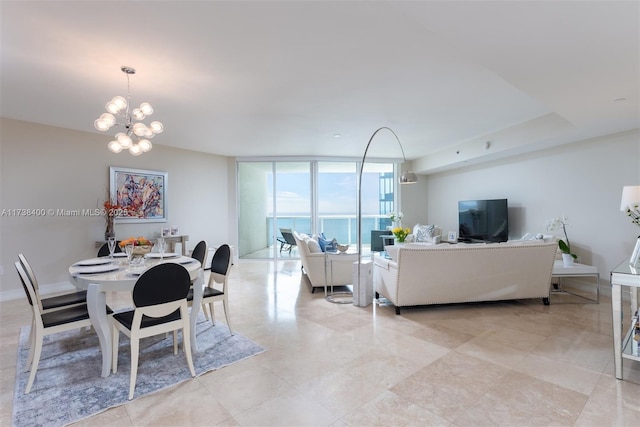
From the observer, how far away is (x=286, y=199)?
805 centimetres

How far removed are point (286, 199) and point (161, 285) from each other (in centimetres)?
587

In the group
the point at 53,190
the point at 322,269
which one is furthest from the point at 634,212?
the point at 53,190

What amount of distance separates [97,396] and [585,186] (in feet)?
21.1

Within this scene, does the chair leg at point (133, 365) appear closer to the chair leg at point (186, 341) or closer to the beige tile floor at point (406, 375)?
the beige tile floor at point (406, 375)

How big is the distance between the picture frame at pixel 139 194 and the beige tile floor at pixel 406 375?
7.40 ft

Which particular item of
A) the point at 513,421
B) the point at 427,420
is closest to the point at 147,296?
the point at 427,420

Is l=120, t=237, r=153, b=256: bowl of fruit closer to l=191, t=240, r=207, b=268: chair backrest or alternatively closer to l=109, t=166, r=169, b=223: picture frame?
l=191, t=240, r=207, b=268: chair backrest

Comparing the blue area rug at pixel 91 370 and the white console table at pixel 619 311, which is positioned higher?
the white console table at pixel 619 311

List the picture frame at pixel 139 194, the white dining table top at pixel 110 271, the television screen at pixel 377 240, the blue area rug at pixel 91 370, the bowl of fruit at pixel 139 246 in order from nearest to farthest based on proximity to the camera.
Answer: the blue area rug at pixel 91 370 < the white dining table top at pixel 110 271 < the bowl of fruit at pixel 139 246 < the picture frame at pixel 139 194 < the television screen at pixel 377 240

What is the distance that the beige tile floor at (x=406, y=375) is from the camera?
194 cm

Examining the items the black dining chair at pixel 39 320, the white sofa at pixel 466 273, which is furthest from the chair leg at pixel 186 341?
the white sofa at pixel 466 273

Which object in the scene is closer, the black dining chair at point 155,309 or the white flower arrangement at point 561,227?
the black dining chair at point 155,309

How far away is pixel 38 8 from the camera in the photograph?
210 cm

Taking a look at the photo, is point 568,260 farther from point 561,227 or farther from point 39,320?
point 39,320
